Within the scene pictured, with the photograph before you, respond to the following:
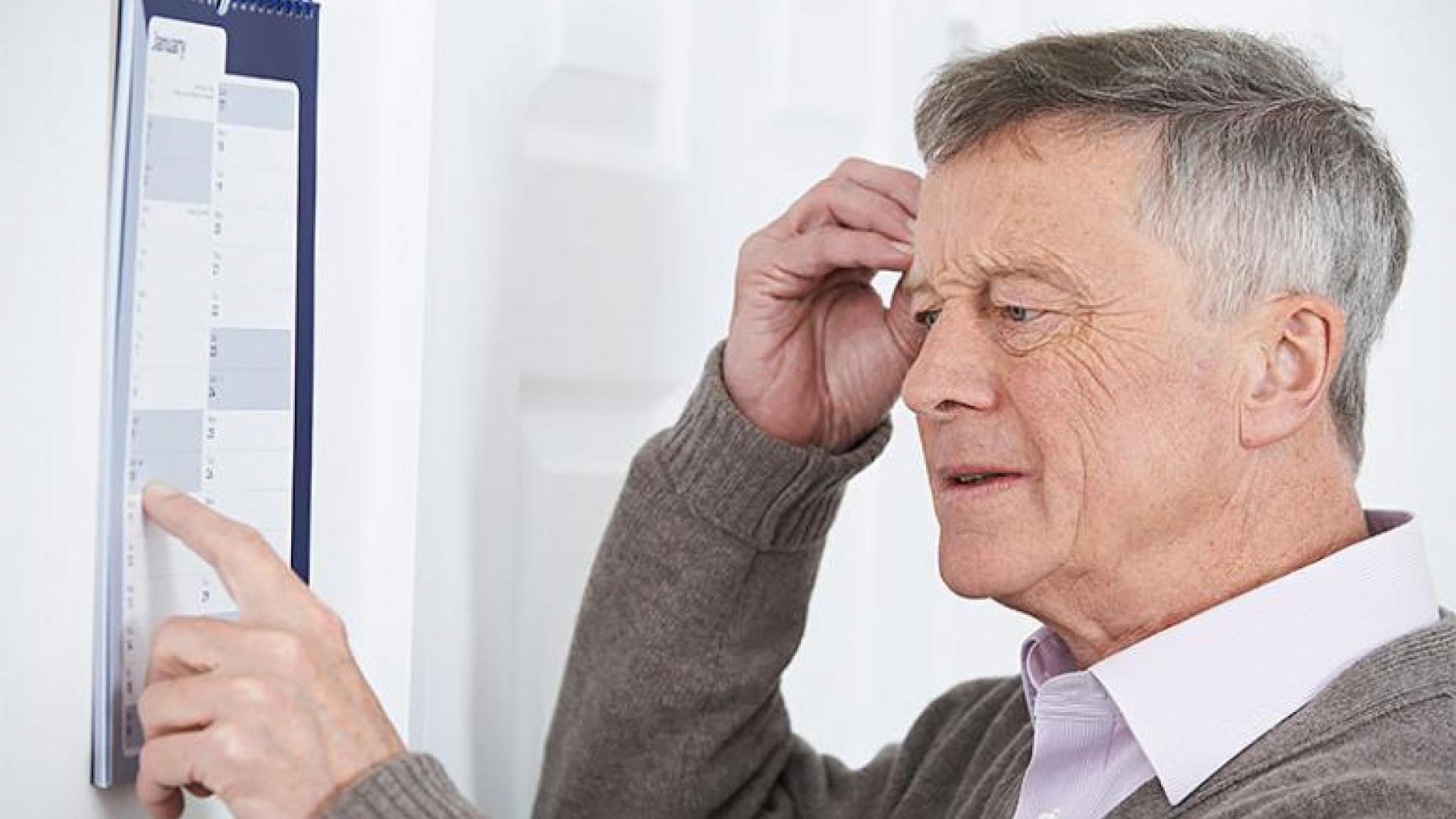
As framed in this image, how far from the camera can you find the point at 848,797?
1609mm

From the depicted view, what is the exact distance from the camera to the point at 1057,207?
124 centimetres

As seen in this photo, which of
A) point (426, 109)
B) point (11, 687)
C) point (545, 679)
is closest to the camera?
point (11, 687)

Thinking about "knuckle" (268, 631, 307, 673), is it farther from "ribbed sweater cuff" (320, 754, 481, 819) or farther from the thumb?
the thumb

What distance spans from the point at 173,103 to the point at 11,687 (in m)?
0.34

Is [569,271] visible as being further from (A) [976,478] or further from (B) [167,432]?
(B) [167,432]

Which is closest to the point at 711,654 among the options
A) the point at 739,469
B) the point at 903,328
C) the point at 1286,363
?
the point at 739,469

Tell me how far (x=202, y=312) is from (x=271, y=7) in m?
0.19

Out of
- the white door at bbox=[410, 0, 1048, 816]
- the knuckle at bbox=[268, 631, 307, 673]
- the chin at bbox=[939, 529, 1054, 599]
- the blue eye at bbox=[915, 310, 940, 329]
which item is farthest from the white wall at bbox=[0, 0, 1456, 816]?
the chin at bbox=[939, 529, 1054, 599]

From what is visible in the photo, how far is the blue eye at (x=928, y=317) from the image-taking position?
1364mm

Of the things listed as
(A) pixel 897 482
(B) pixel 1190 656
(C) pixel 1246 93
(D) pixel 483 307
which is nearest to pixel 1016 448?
(B) pixel 1190 656

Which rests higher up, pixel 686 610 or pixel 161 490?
pixel 161 490

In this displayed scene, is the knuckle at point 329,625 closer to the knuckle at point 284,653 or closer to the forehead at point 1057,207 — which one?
the knuckle at point 284,653

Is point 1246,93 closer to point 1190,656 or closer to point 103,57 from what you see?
point 1190,656

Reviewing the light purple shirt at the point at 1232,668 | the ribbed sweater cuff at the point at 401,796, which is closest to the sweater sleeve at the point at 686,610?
the light purple shirt at the point at 1232,668
